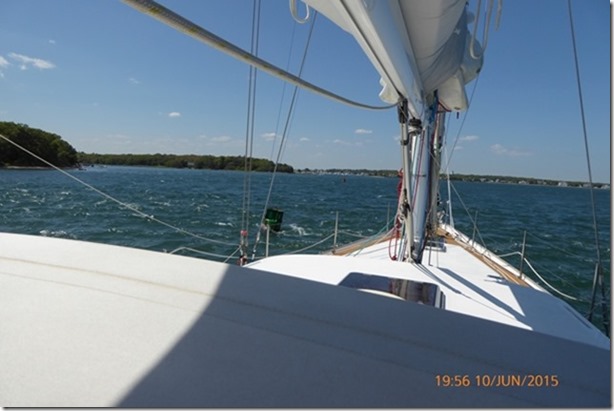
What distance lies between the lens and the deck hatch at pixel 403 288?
5.56ft

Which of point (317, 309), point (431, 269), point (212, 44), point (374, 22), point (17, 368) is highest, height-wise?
point (374, 22)

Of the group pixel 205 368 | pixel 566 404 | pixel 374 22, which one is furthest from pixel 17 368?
pixel 374 22

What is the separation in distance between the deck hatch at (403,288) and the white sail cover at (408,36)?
1166 mm

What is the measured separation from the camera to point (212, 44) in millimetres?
998

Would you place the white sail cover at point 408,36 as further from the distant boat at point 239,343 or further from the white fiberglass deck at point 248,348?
the white fiberglass deck at point 248,348

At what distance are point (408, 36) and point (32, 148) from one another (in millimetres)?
39210

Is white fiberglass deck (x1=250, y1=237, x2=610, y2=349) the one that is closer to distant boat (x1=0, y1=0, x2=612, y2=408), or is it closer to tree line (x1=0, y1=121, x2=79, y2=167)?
distant boat (x1=0, y1=0, x2=612, y2=408)

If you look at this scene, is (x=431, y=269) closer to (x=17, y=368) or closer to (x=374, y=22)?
(x=374, y=22)

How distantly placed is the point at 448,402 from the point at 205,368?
48 cm

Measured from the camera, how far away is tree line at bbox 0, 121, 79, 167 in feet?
97.6

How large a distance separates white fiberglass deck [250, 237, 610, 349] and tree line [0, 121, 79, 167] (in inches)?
1189

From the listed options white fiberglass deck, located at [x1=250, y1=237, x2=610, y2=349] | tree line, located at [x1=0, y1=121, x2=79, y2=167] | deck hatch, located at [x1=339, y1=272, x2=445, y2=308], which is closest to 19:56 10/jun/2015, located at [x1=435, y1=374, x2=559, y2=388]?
deck hatch, located at [x1=339, y1=272, x2=445, y2=308]

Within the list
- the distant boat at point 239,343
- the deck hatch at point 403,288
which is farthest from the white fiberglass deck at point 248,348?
the deck hatch at point 403,288

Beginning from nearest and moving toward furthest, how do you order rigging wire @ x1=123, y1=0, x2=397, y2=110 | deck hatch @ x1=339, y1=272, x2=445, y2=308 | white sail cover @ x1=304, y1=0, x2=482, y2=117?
1. rigging wire @ x1=123, y1=0, x2=397, y2=110
2. white sail cover @ x1=304, y1=0, x2=482, y2=117
3. deck hatch @ x1=339, y1=272, x2=445, y2=308
